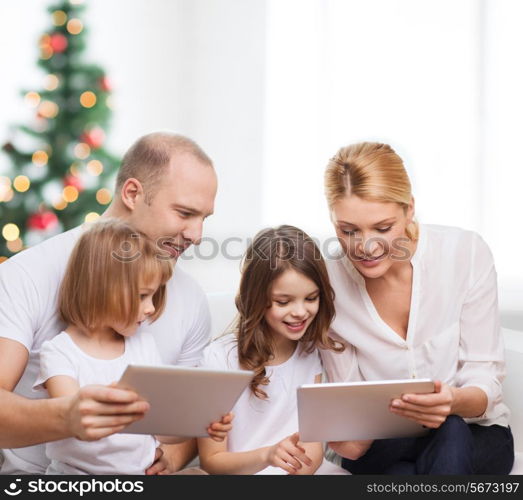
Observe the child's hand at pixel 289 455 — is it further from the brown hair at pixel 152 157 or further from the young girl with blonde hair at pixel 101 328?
the brown hair at pixel 152 157

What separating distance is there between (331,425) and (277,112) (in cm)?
315

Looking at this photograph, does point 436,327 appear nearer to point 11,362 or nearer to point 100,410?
point 100,410

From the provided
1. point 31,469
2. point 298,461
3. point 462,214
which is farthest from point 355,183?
point 462,214

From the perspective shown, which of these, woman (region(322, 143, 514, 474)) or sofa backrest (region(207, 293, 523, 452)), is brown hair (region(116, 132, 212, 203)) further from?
sofa backrest (region(207, 293, 523, 452))

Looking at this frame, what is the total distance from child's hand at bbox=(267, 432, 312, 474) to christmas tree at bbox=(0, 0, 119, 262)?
2.78m

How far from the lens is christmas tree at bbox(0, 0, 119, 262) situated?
4309mm

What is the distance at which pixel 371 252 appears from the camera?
2012 mm

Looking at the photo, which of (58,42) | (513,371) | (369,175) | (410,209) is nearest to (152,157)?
(369,175)

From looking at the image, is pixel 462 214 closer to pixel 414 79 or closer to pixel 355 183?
pixel 414 79

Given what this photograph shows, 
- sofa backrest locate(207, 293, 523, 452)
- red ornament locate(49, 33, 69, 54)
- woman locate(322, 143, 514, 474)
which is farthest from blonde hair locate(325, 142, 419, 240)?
red ornament locate(49, 33, 69, 54)

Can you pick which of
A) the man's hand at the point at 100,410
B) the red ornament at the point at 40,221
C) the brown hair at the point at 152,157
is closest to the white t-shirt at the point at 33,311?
the brown hair at the point at 152,157

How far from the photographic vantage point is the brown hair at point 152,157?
2133 millimetres

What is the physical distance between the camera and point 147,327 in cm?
206

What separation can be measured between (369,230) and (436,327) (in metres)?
0.36
